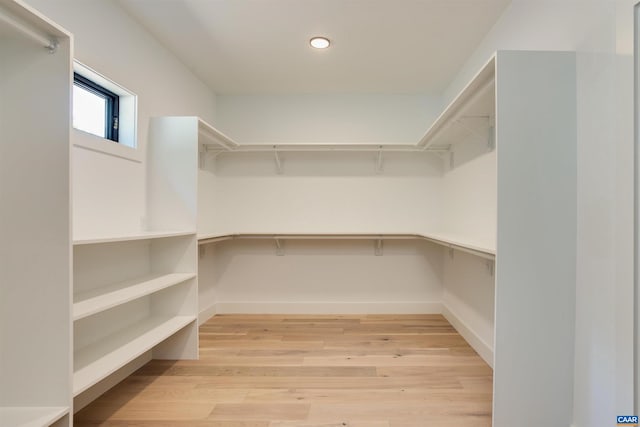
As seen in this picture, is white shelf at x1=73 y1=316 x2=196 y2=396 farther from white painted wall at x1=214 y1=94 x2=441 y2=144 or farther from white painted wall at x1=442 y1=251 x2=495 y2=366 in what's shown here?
white painted wall at x1=442 y1=251 x2=495 y2=366

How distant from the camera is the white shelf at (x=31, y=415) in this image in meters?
1.12

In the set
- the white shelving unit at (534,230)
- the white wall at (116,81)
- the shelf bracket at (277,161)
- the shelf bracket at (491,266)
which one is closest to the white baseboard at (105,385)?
the white wall at (116,81)

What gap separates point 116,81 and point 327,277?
96.4 inches

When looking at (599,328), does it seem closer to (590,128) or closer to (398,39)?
(590,128)

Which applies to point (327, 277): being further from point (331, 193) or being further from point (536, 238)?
point (536, 238)

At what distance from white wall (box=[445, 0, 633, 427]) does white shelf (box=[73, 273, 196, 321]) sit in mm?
2105

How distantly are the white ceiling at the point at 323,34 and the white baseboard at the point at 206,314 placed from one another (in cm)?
225

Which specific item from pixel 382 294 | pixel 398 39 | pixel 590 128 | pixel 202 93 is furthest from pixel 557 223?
pixel 202 93

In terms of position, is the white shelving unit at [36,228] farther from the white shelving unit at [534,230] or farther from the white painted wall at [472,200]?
the white painted wall at [472,200]

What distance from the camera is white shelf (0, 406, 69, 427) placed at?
3.67 ft

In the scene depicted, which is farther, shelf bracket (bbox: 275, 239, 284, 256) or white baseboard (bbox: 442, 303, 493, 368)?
shelf bracket (bbox: 275, 239, 284, 256)

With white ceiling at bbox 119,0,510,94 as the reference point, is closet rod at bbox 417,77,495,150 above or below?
below

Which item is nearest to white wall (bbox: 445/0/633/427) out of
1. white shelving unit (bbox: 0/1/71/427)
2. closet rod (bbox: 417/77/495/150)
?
closet rod (bbox: 417/77/495/150)

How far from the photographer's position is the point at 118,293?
5.50 ft
